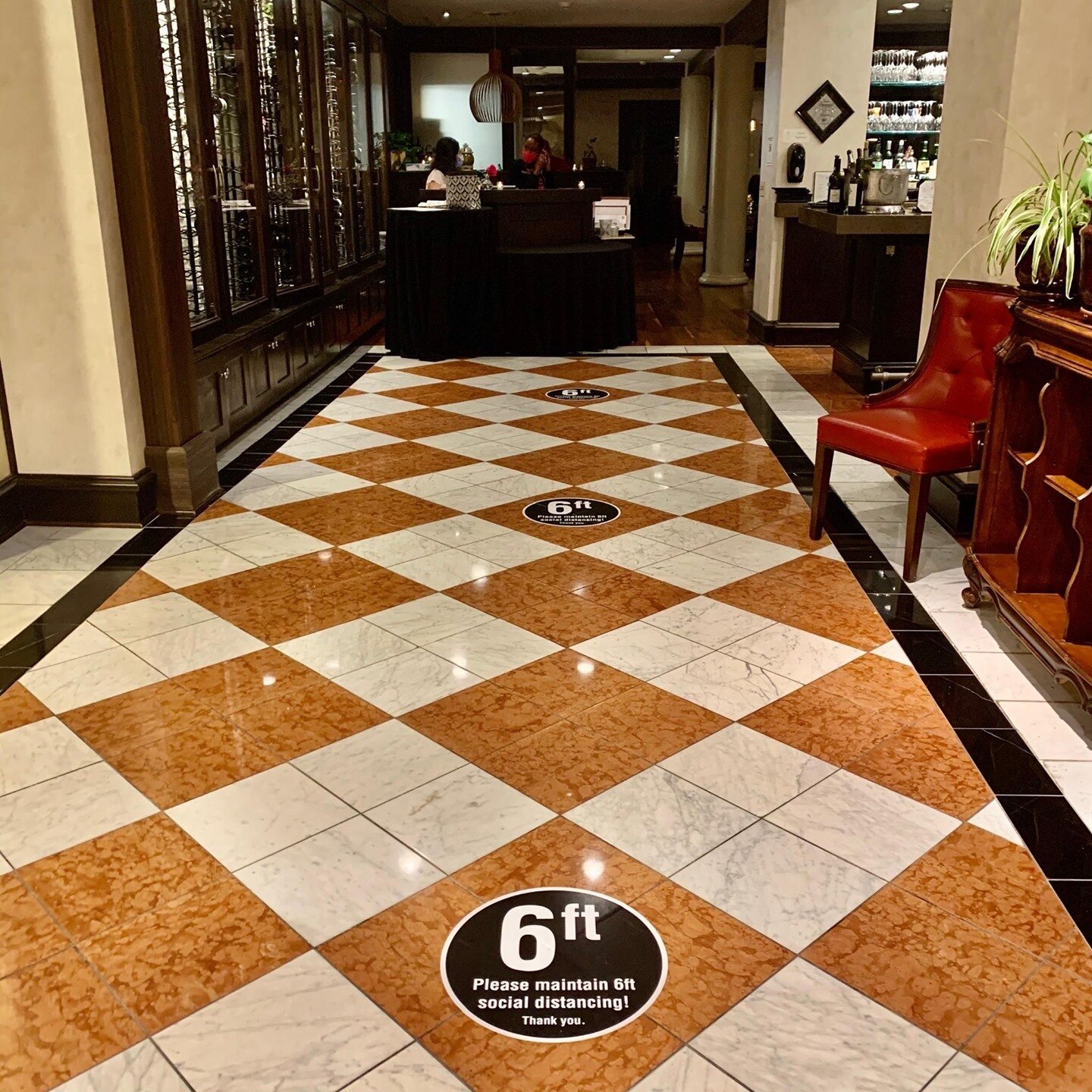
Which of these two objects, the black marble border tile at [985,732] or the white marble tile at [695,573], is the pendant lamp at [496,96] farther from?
the white marble tile at [695,573]

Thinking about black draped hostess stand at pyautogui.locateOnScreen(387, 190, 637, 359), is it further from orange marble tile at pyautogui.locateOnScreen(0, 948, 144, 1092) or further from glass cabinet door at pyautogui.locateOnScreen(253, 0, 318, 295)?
orange marble tile at pyautogui.locateOnScreen(0, 948, 144, 1092)

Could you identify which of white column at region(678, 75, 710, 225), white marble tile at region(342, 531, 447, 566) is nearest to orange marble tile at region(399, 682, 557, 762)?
white marble tile at region(342, 531, 447, 566)

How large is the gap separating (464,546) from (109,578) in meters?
1.28

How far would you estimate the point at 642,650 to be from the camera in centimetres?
322

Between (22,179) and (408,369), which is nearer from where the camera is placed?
(22,179)

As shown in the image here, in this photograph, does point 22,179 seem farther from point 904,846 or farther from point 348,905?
point 904,846

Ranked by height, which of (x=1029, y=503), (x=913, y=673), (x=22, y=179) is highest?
(x=22, y=179)

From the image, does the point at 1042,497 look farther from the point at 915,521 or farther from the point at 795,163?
the point at 795,163

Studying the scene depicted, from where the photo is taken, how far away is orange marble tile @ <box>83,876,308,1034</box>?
1849 millimetres

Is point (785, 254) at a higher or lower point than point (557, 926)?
higher

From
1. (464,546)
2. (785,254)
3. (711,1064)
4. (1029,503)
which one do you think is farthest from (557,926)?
(785,254)

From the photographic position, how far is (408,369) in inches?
309

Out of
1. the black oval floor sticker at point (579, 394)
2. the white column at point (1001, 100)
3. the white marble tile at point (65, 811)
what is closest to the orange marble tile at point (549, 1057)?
the white marble tile at point (65, 811)

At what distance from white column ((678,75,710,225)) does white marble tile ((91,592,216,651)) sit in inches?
550
